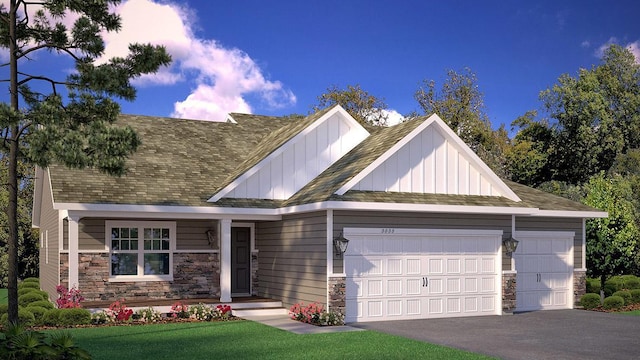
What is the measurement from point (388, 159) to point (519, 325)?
17.1 feet

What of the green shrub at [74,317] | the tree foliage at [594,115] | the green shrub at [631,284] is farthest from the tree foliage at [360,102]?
the green shrub at [74,317]

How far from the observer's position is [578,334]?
51.5 ft

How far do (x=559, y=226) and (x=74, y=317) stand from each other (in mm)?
14261

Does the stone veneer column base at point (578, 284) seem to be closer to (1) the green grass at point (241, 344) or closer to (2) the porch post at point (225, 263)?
(1) the green grass at point (241, 344)

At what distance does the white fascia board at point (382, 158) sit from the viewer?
17.8m

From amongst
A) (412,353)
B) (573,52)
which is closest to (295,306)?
(412,353)

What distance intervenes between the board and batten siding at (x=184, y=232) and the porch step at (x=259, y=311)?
2.43 m

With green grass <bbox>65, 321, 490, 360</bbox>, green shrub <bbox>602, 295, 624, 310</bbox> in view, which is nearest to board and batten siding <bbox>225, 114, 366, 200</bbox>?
green grass <bbox>65, 321, 490, 360</bbox>

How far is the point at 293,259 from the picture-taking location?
19.4m

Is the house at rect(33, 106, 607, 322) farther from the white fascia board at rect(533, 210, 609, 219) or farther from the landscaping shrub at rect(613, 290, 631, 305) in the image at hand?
the landscaping shrub at rect(613, 290, 631, 305)

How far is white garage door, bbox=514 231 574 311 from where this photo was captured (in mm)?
21734

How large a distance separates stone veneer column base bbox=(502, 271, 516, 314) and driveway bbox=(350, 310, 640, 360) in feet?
1.47

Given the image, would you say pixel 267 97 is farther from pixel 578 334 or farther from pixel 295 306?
pixel 578 334

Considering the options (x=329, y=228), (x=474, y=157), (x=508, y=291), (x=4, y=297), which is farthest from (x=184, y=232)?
(x=4, y=297)
